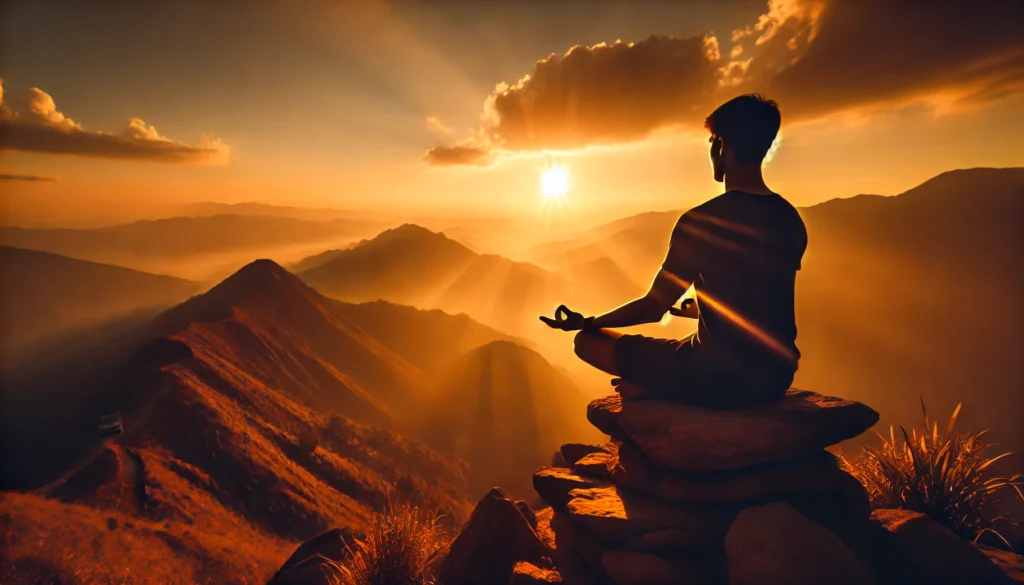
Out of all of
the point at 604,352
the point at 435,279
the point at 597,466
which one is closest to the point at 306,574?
the point at 597,466

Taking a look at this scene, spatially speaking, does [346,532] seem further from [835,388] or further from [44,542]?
[835,388]

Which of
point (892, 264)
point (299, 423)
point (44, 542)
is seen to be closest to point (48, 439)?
point (299, 423)

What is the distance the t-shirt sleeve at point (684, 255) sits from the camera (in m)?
3.02

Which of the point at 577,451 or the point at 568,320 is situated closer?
the point at 568,320

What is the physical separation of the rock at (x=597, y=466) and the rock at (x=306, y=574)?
10.6ft

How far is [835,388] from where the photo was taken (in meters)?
37.6

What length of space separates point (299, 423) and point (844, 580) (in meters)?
22.3

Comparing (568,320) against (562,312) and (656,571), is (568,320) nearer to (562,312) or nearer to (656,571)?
(562,312)

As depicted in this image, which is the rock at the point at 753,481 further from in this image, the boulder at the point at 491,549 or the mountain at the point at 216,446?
the mountain at the point at 216,446

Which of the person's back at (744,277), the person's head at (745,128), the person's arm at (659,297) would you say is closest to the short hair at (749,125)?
the person's head at (745,128)

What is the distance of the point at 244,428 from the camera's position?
669 inches

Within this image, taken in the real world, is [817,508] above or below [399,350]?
above

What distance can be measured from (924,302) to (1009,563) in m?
52.2

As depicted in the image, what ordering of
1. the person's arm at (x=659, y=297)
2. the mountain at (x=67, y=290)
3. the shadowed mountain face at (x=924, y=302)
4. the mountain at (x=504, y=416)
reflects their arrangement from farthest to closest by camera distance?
the mountain at (x=67, y=290) < the shadowed mountain face at (x=924, y=302) < the mountain at (x=504, y=416) < the person's arm at (x=659, y=297)
